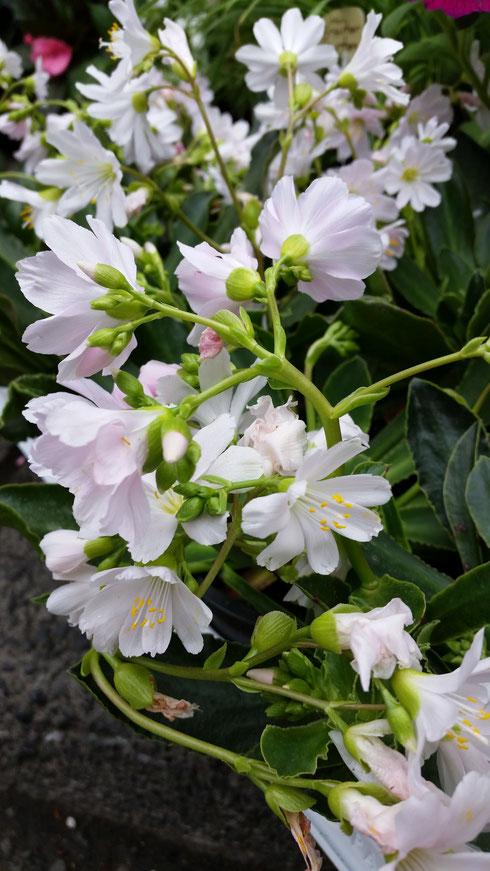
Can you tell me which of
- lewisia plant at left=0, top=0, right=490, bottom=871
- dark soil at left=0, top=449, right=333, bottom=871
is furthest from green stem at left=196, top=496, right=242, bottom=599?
dark soil at left=0, top=449, right=333, bottom=871

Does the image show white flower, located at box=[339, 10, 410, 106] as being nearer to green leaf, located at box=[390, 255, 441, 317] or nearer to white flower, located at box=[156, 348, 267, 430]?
green leaf, located at box=[390, 255, 441, 317]

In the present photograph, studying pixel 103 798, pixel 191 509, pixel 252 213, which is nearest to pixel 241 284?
pixel 191 509

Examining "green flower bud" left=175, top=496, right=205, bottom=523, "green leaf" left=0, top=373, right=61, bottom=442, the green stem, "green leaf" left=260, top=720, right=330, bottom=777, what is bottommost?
"green leaf" left=0, top=373, right=61, bottom=442

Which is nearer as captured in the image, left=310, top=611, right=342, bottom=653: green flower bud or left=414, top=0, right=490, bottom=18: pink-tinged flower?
left=310, top=611, right=342, bottom=653: green flower bud

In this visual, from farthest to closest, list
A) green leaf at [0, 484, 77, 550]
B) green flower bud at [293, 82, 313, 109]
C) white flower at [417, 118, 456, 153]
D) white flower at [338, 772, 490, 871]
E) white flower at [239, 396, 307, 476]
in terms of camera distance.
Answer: white flower at [417, 118, 456, 153]
green flower bud at [293, 82, 313, 109]
green leaf at [0, 484, 77, 550]
white flower at [239, 396, 307, 476]
white flower at [338, 772, 490, 871]

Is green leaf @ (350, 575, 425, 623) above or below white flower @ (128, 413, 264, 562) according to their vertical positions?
below

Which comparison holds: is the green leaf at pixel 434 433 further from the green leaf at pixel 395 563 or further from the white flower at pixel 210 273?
the white flower at pixel 210 273

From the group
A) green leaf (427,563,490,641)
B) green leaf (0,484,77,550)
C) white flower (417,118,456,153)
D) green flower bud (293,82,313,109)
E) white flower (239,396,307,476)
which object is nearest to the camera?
white flower (239,396,307,476)
